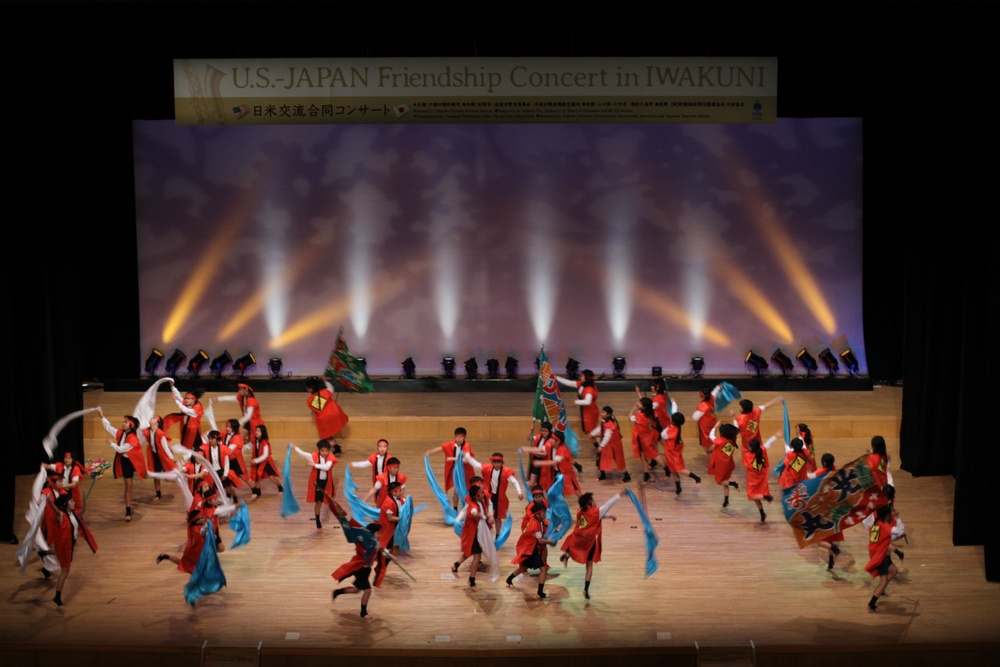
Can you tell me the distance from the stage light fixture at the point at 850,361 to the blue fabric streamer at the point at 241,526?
9584 mm

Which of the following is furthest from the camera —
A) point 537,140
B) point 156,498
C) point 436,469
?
point 537,140

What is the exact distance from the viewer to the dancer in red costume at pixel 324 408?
1224 cm

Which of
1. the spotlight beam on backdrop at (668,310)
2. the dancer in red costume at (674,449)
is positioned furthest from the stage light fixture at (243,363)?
the dancer in red costume at (674,449)

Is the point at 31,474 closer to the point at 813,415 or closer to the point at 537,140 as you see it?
the point at 537,140

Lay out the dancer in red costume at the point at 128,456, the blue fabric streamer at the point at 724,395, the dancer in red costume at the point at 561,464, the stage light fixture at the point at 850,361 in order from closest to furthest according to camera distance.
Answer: the dancer in red costume at the point at 561,464
the dancer in red costume at the point at 128,456
the blue fabric streamer at the point at 724,395
the stage light fixture at the point at 850,361

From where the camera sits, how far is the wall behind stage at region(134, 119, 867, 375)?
15.1 metres

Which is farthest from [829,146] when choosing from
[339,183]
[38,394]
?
[38,394]

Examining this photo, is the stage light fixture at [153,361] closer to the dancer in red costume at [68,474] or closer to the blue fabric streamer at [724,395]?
the dancer in red costume at [68,474]

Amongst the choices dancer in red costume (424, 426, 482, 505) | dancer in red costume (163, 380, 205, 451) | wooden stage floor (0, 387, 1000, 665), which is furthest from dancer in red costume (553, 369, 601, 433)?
dancer in red costume (163, 380, 205, 451)

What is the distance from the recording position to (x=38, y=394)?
12.4m

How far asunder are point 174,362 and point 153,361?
0.32 meters

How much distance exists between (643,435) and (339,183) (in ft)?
21.4

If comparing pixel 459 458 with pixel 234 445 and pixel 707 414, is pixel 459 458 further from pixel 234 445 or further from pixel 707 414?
pixel 707 414

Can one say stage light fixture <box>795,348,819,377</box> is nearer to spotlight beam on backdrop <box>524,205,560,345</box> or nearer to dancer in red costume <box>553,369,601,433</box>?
spotlight beam on backdrop <box>524,205,560,345</box>
